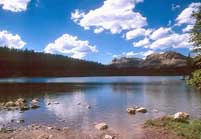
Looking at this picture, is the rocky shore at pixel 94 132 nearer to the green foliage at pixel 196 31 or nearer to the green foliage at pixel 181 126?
the green foliage at pixel 181 126

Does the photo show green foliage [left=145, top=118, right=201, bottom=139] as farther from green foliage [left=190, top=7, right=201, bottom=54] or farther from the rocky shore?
green foliage [left=190, top=7, right=201, bottom=54]

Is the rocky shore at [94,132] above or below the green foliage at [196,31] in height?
below

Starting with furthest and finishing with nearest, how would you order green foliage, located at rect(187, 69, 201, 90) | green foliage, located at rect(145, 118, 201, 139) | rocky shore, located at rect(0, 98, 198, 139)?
rocky shore, located at rect(0, 98, 198, 139) < green foliage, located at rect(145, 118, 201, 139) < green foliage, located at rect(187, 69, 201, 90)

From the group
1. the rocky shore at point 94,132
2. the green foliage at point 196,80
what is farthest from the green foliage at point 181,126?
the green foliage at point 196,80

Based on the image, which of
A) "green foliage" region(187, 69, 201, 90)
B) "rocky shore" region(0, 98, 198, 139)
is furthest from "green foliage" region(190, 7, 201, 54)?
"rocky shore" region(0, 98, 198, 139)

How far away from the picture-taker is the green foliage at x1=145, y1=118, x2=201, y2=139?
80.1 feet

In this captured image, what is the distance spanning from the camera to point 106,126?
97.6 feet

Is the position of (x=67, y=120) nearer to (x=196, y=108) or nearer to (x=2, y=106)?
(x=2, y=106)

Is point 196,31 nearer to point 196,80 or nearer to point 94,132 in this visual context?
point 196,80

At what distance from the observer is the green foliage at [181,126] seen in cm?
2440

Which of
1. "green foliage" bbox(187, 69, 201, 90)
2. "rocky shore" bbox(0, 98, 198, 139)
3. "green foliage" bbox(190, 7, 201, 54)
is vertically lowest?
"rocky shore" bbox(0, 98, 198, 139)

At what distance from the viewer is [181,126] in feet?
92.2

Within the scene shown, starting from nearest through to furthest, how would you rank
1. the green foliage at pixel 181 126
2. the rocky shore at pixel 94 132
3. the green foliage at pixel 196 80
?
1. the green foliage at pixel 196 80
2. the green foliage at pixel 181 126
3. the rocky shore at pixel 94 132

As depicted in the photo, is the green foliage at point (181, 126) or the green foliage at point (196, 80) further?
the green foliage at point (181, 126)
